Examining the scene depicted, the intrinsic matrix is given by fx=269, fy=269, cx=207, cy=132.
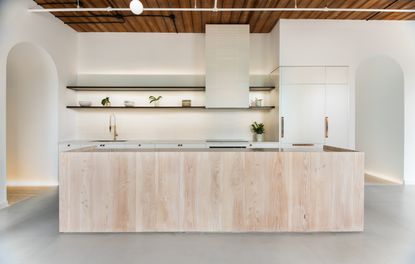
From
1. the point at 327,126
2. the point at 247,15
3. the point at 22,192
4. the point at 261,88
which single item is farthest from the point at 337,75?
the point at 22,192

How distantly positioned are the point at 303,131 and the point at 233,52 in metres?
1.98

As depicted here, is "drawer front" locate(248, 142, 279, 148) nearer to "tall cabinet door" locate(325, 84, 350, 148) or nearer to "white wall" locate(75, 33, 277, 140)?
"white wall" locate(75, 33, 277, 140)

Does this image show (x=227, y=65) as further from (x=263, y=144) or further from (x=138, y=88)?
(x=138, y=88)

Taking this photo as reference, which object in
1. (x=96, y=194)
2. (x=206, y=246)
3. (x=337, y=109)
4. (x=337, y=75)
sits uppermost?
(x=337, y=75)

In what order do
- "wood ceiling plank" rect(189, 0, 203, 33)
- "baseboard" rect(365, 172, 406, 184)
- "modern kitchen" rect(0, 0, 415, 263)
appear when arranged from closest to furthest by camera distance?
→ "modern kitchen" rect(0, 0, 415, 263)
"wood ceiling plank" rect(189, 0, 203, 33)
"baseboard" rect(365, 172, 406, 184)

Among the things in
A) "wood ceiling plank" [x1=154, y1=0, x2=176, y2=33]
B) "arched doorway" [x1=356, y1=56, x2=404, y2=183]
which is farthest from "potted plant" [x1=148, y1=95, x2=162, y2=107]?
"arched doorway" [x1=356, y1=56, x2=404, y2=183]

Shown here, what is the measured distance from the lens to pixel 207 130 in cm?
564

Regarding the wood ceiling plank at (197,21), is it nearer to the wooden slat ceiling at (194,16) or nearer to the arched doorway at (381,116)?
the wooden slat ceiling at (194,16)

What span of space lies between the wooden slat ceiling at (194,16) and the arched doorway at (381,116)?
1038mm

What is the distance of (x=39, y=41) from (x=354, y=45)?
547 centimetres

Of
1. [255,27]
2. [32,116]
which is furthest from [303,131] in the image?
[32,116]

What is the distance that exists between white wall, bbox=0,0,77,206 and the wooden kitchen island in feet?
6.15

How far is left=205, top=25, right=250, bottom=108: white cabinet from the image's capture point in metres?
5.13

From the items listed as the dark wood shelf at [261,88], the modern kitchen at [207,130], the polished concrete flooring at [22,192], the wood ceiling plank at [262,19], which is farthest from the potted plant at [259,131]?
the polished concrete flooring at [22,192]
